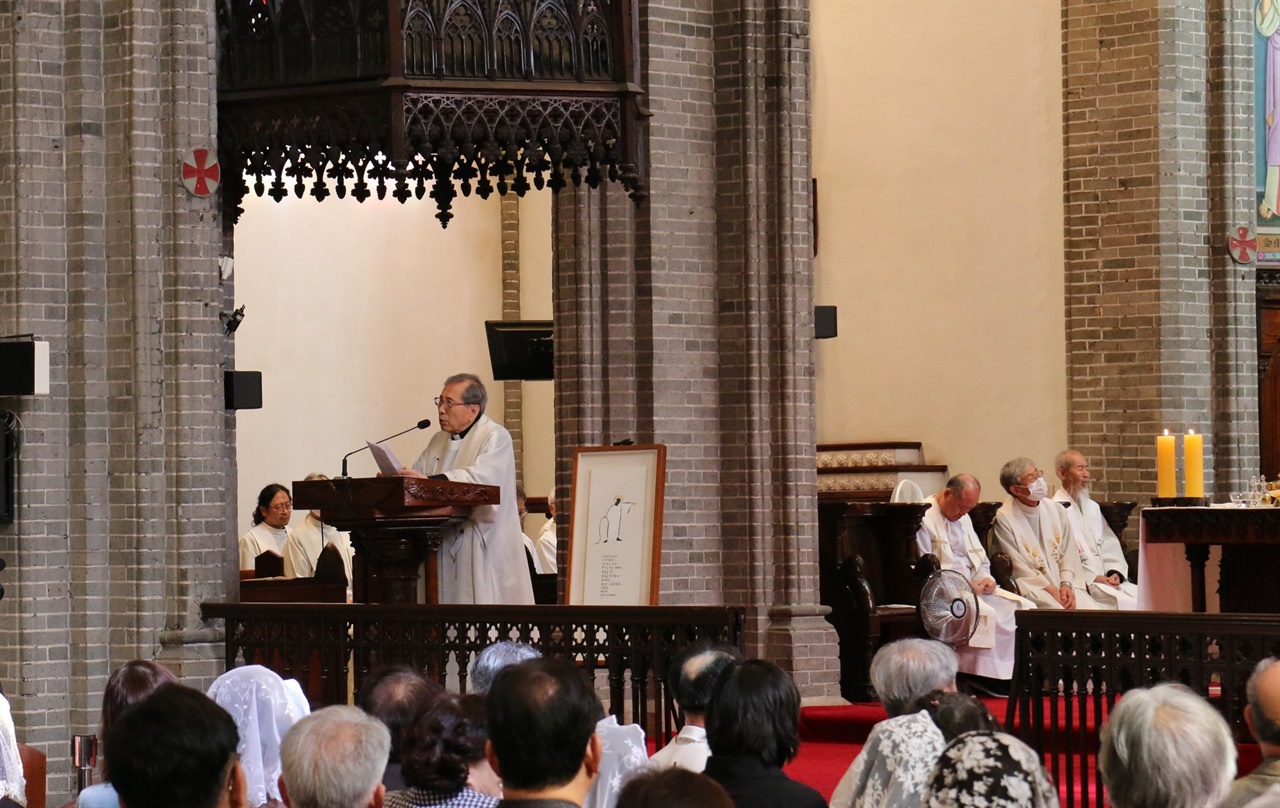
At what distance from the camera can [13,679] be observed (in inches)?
421

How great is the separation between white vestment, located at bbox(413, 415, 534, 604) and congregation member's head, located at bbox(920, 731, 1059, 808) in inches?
274

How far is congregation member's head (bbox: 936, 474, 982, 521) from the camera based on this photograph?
41.9ft

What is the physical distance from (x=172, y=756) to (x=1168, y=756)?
74.5 inches

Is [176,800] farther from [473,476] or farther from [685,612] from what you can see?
[473,476]

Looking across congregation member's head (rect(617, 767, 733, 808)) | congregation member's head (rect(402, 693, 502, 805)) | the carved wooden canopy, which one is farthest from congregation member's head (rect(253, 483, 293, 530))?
congregation member's head (rect(617, 767, 733, 808))

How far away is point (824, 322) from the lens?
1241cm

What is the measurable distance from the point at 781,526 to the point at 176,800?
8451 mm

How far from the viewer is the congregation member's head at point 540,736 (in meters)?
4.23

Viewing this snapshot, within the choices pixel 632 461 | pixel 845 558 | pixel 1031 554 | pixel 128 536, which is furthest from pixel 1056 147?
pixel 128 536

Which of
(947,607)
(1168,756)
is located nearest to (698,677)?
(1168,756)

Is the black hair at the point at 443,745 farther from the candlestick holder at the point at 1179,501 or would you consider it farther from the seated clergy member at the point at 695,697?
the candlestick holder at the point at 1179,501

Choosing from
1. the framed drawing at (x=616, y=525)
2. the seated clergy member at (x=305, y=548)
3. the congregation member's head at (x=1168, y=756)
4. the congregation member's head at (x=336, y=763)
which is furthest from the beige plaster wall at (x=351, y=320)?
the congregation member's head at (x=1168, y=756)

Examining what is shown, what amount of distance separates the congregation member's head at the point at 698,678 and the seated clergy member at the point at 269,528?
9760 mm

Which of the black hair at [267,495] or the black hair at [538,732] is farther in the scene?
the black hair at [267,495]
